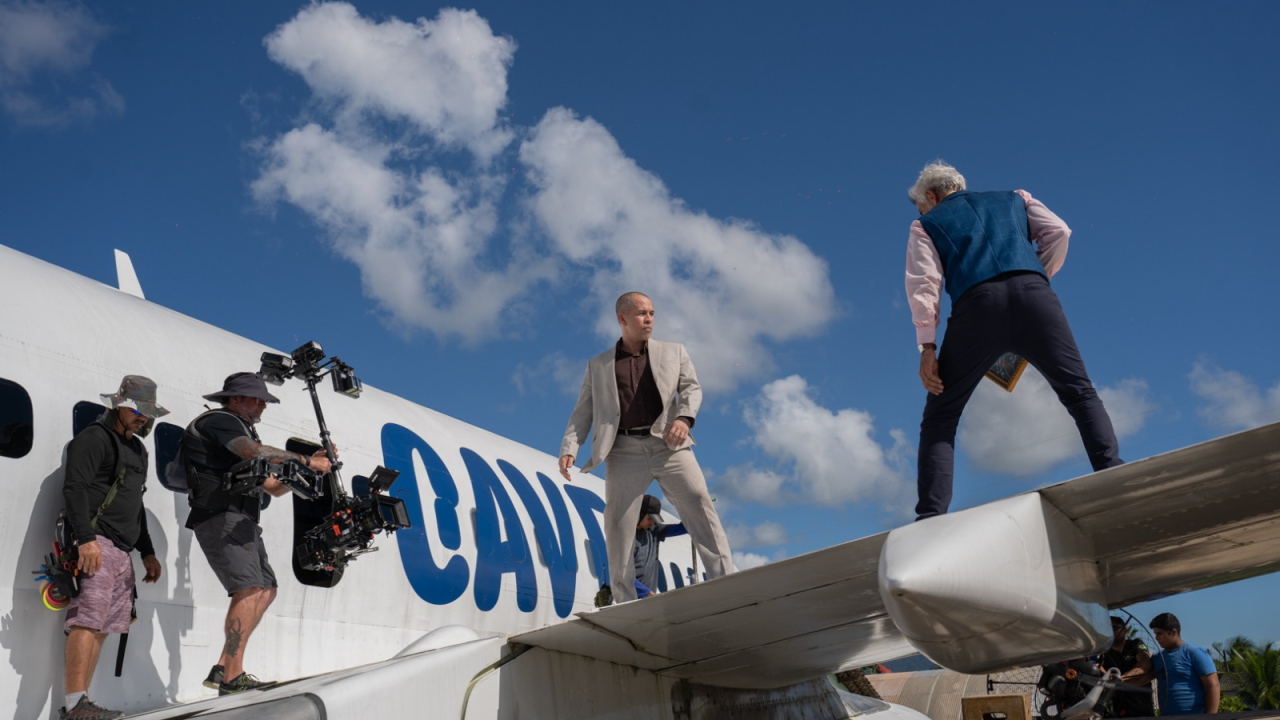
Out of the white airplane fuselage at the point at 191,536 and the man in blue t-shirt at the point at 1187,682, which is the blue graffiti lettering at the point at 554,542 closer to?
the white airplane fuselage at the point at 191,536

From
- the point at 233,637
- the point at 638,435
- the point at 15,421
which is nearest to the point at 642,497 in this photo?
the point at 638,435

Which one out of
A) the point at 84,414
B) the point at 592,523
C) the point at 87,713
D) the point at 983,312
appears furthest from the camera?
the point at 592,523

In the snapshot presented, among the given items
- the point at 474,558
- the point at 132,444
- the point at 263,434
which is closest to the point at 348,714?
the point at 132,444

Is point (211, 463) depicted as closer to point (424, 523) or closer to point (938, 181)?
point (424, 523)

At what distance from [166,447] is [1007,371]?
480 centimetres

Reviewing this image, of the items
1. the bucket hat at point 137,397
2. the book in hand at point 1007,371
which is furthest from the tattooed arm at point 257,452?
the book in hand at point 1007,371

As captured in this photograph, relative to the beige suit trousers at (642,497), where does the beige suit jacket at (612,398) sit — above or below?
above

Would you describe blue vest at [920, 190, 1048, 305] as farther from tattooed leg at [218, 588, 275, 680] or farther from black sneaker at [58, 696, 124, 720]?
black sneaker at [58, 696, 124, 720]

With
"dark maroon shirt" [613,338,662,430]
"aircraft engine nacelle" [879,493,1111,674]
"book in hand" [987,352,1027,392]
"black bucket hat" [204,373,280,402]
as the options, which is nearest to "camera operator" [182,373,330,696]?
A: "black bucket hat" [204,373,280,402]

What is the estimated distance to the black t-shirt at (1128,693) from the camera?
28.0ft

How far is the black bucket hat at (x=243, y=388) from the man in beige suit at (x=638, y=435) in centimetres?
190

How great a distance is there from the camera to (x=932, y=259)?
5.10 metres

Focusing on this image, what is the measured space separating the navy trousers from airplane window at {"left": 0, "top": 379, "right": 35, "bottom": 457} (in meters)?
4.52

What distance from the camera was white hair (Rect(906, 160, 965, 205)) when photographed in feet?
18.1
